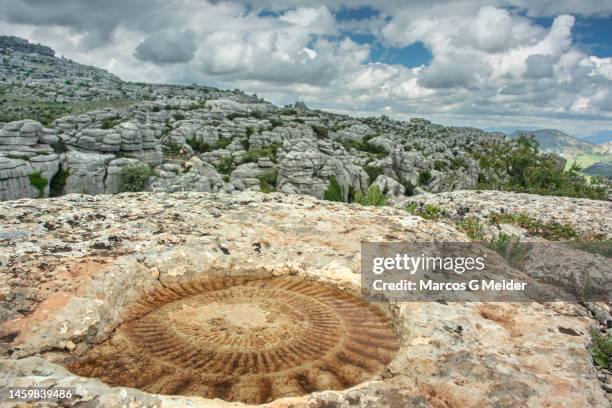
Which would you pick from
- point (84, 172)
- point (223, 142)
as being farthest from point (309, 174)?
point (223, 142)

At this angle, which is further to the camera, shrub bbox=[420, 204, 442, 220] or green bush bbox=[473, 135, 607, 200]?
green bush bbox=[473, 135, 607, 200]

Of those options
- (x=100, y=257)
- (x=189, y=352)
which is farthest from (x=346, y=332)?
(x=100, y=257)

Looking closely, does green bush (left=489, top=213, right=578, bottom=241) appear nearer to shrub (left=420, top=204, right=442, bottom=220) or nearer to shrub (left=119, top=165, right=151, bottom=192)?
shrub (left=420, top=204, right=442, bottom=220)

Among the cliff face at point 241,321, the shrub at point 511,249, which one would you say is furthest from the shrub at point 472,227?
the cliff face at point 241,321

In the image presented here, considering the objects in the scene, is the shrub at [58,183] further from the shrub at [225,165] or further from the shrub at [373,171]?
the shrub at [373,171]

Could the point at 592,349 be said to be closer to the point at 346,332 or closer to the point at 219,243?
the point at 346,332

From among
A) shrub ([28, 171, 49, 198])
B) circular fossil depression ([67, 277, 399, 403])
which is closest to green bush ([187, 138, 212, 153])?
shrub ([28, 171, 49, 198])

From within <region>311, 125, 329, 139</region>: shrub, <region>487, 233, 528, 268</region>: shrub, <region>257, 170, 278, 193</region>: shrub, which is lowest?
<region>257, 170, 278, 193</region>: shrub
